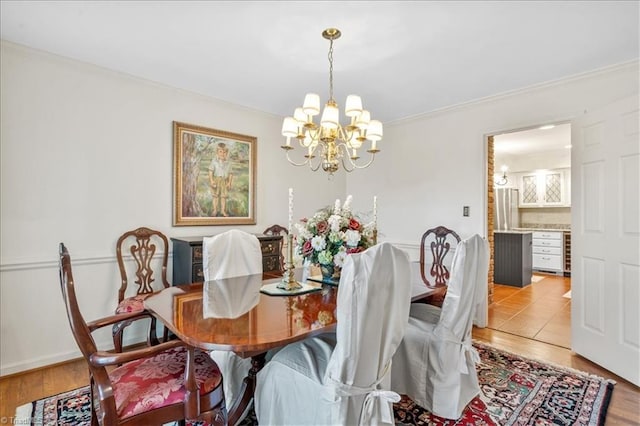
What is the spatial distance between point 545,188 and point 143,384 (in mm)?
7829

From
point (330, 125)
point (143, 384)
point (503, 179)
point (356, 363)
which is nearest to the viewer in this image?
point (356, 363)

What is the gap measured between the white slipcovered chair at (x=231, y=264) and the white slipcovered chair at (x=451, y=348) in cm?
100

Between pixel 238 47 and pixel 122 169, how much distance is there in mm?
1513

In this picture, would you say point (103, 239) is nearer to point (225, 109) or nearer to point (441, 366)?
point (225, 109)

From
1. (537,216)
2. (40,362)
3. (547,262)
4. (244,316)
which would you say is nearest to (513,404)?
(244,316)

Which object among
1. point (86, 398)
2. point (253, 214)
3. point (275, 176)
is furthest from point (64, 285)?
point (275, 176)

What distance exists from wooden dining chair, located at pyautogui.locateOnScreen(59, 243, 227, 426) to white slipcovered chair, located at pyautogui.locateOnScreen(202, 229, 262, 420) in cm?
46

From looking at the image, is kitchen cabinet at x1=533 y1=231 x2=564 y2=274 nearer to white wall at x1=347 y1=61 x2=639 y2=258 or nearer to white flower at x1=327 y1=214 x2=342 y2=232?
white wall at x1=347 y1=61 x2=639 y2=258

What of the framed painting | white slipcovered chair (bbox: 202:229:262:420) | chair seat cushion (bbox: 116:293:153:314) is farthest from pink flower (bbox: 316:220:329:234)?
the framed painting

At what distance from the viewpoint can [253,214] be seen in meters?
3.83

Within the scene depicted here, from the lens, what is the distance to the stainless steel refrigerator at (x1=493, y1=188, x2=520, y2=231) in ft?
22.3

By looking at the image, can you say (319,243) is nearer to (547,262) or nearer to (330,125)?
(330,125)

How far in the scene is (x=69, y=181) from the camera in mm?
2600

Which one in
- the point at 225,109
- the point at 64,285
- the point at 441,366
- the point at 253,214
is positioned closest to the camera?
the point at 64,285
